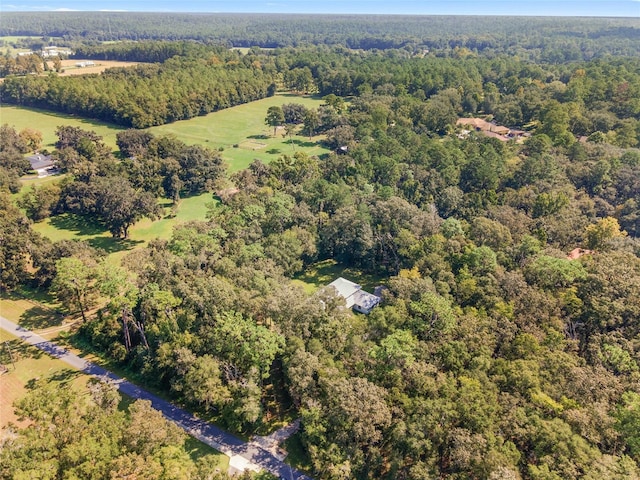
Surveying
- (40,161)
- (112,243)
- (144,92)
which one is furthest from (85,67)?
(112,243)

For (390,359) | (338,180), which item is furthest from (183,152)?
(390,359)

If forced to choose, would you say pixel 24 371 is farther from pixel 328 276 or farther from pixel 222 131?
pixel 222 131

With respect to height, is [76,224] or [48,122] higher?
[48,122]

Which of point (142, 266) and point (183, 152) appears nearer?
point (142, 266)

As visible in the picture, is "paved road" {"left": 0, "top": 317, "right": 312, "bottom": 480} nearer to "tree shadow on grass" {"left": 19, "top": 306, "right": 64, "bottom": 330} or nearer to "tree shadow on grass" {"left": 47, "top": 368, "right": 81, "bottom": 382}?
"tree shadow on grass" {"left": 47, "top": 368, "right": 81, "bottom": 382}

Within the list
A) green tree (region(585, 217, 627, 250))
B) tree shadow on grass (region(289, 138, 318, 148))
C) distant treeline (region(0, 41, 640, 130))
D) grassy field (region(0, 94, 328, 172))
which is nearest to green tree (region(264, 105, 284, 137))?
grassy field (region(0, 94, 328, 172))

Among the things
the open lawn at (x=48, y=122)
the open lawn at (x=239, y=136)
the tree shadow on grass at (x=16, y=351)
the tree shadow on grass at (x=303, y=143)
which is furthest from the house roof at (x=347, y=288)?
the open lawn at (x=48, y=122)

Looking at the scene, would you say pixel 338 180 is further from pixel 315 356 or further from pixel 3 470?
pixel 3 470
